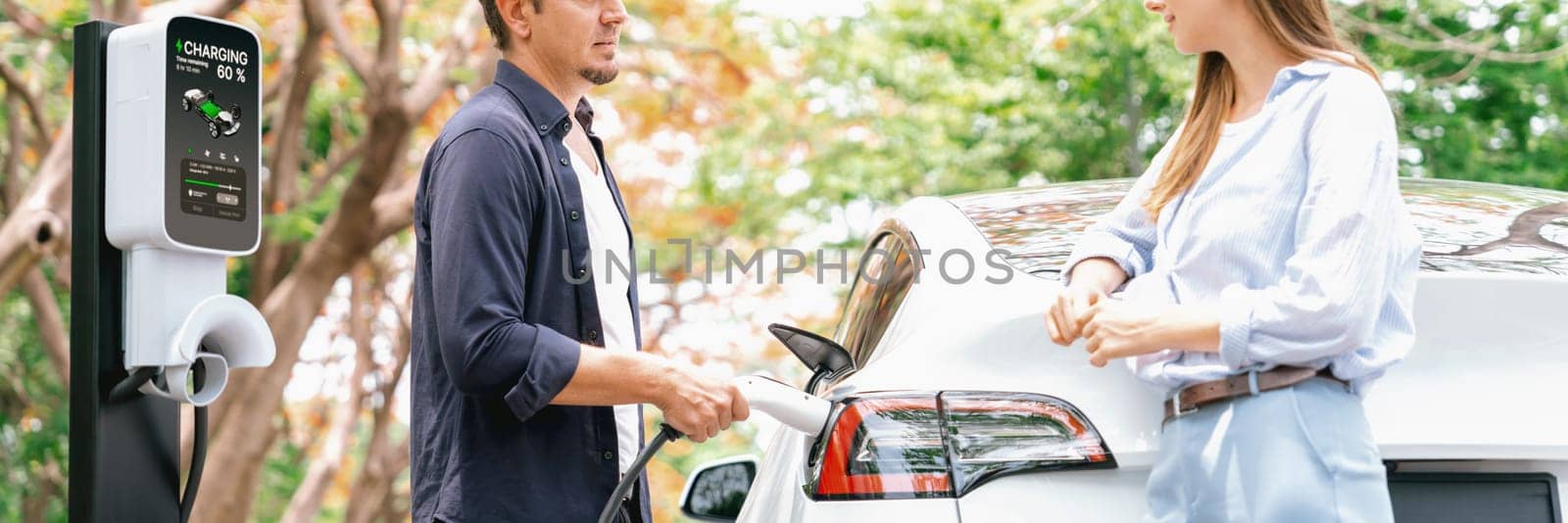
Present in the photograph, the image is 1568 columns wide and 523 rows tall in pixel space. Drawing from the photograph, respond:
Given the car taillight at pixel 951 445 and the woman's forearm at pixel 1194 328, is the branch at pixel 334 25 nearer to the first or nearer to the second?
the car taillight at pixel 951 445

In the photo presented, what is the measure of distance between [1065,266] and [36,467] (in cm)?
1107

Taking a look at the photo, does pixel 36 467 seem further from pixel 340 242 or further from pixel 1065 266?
pixel 1065 266

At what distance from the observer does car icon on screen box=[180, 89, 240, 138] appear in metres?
2.87

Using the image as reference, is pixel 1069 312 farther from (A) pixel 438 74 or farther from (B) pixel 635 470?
(A) pixel 438 74

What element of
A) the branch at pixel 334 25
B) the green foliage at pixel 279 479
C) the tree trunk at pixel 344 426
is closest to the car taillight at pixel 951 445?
the branch at pixel 334 25

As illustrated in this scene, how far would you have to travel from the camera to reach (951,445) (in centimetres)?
223

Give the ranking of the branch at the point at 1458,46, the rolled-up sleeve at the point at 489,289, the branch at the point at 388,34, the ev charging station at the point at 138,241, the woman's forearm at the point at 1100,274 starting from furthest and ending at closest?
the branch at the point at 1458,46, the branch at the point at 388,34, the ev charging station at the point at 138,241, the rolled-up sleeve at the point at 489,289, the woman's forearm at the point at 1100,274

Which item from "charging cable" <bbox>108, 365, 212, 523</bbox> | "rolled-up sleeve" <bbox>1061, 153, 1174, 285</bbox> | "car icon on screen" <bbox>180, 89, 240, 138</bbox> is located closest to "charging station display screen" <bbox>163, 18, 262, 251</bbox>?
"car icon on screen" <bbox>180, 89, 240, 138</bbox>

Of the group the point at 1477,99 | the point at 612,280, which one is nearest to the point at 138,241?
the point at 612,280

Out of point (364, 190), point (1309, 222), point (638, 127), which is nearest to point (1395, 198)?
point (1309, 222)

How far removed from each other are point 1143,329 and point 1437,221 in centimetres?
87

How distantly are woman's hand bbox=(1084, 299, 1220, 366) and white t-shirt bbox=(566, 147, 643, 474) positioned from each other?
3.13 feet

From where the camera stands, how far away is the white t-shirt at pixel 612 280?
2.80 m

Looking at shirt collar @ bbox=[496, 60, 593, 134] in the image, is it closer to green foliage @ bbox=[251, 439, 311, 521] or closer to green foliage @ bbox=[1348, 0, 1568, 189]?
green foliage @ bbox=[1348, 0, 1568, 189]
